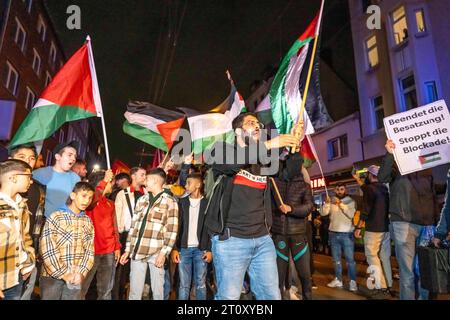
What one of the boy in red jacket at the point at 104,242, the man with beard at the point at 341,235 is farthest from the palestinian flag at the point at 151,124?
the man with beard at the point at 341,235

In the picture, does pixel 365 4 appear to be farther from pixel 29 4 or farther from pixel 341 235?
pixel 29 4

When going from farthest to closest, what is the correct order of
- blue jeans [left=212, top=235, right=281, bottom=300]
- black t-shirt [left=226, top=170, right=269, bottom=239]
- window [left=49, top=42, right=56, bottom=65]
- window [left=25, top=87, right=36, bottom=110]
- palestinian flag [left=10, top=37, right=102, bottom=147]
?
window [left=49, top=42, right=56, bottom=65], window [left=25, top=87, right=36, bottom=110], palestinian flag [left=10, top=37, right=102, bottom=147], black t-shirt [left=226, top=170, right=269, bottom=239], blue jeans [left=212, top=235, right=281, bottom=300]

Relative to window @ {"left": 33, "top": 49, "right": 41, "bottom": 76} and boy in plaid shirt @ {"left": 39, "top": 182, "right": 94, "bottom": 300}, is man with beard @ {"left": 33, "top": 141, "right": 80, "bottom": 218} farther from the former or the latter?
window @ {"left": 33, "top": 49, "right": 41, "bottom": 76}

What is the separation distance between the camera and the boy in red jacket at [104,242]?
4.75m

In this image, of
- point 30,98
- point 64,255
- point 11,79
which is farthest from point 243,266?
point 30,98

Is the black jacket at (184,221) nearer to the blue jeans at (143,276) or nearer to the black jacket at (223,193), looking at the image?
the blue jeans at (143,276)

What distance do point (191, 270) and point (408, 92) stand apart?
14083 millimetres

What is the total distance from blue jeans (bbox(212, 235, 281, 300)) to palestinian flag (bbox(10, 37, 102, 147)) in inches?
131

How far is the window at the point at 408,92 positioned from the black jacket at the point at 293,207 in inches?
471

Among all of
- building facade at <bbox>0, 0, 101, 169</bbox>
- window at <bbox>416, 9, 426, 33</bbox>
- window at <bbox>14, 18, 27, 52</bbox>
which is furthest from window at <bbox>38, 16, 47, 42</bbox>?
window at <bbox>416, 9, 426, 33</bbox>

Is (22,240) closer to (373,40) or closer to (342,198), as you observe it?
(342,198)

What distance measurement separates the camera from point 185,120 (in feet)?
28.0

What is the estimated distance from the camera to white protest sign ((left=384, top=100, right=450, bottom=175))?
4816mm

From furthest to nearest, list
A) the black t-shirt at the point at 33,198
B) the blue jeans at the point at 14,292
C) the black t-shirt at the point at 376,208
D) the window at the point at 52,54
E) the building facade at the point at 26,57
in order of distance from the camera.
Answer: the window at the point at 52,54, the building facade at the point at 26,57, the black t-shirt at the point at 376,208, the black t-shirt at the point at 33,198, the blue jeans at the point at 14,292
